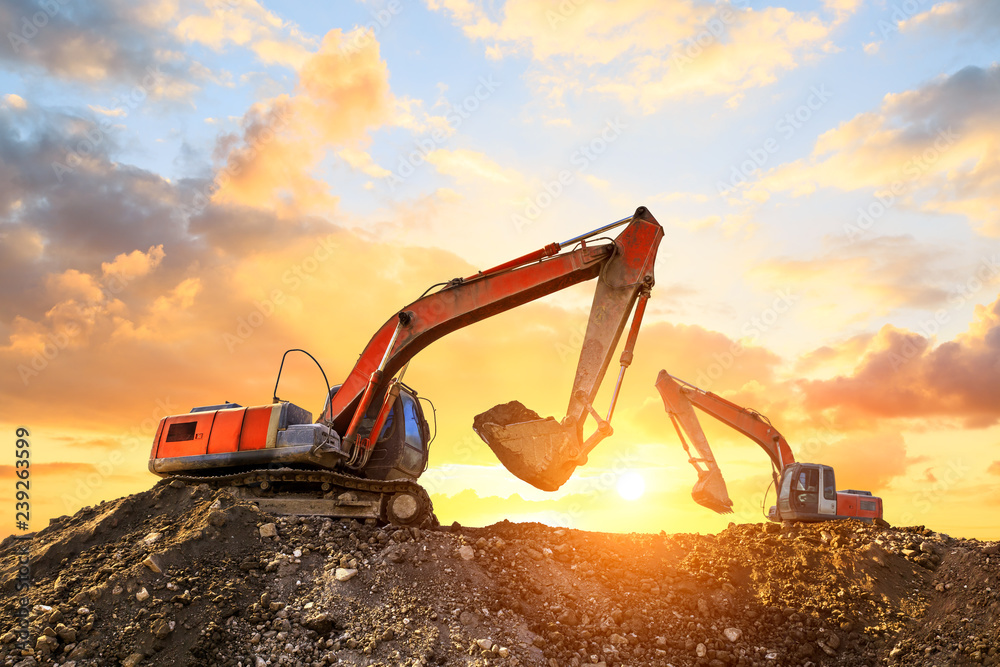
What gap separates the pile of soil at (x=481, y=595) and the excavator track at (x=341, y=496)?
39 centimetres

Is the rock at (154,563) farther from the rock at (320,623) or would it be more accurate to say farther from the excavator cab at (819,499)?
the excavator cab at (819,499)

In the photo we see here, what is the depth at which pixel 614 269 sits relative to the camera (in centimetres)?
982

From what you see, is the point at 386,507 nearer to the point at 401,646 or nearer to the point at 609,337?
the point at 401,646

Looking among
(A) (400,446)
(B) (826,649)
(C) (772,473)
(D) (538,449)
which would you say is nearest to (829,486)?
(C) (772,473)

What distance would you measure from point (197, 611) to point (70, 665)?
122cm

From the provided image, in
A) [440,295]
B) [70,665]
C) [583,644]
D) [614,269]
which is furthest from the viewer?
[440,295]

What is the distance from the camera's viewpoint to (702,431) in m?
15.5

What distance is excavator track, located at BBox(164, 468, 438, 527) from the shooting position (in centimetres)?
989

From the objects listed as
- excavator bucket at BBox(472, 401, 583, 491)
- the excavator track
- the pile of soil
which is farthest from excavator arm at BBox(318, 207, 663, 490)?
the pile of soil

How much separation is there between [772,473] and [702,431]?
1777mm

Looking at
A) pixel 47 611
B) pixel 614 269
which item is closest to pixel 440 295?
pixel 614 269

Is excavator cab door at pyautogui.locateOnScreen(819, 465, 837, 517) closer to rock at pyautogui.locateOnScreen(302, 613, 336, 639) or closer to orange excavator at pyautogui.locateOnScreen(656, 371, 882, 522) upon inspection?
orange excavator at pyautogui.locateOnScreen(656, 371, 882, 522)

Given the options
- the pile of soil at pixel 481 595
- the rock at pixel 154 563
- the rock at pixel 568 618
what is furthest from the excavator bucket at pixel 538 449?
the rock at pixel 154 563

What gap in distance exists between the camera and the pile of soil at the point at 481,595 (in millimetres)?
7000
